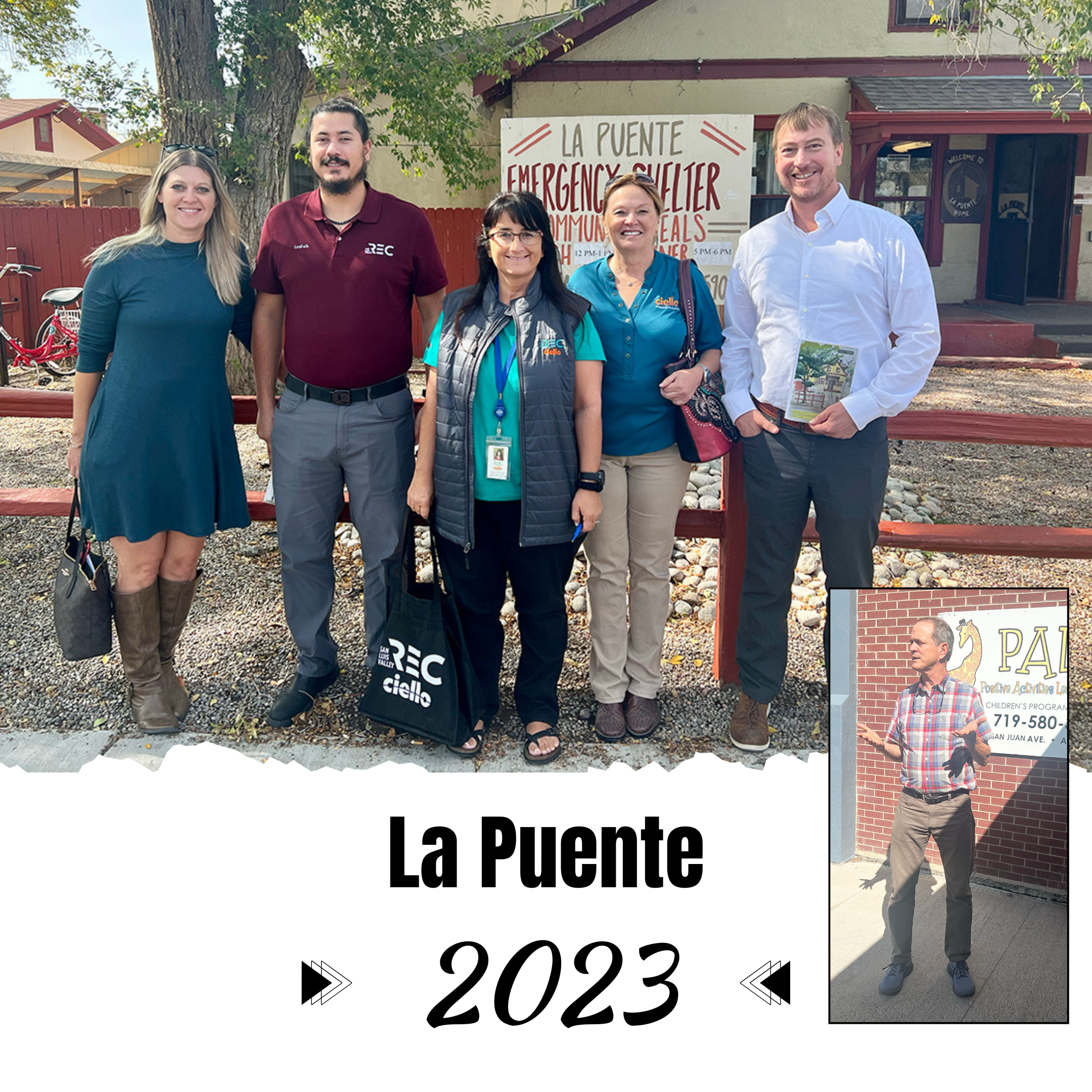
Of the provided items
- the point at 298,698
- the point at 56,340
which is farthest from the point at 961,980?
the point at 56,340

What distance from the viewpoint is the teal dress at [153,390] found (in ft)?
10.8

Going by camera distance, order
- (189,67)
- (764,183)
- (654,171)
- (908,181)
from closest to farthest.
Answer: (189,67) < (654,171) < (764,183) < (908,181)

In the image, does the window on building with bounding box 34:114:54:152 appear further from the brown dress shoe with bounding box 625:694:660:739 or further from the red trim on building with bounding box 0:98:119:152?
the brown dress shoe with bounding box 625:694:660:739

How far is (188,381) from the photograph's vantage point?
11.0 feet

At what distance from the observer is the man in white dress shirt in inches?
123

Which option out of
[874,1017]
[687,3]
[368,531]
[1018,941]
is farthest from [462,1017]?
[687,3]

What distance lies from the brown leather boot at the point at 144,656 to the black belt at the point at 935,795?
103 inches

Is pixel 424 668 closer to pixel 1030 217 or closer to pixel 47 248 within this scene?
pixel 47 248

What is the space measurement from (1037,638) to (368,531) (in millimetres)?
2188

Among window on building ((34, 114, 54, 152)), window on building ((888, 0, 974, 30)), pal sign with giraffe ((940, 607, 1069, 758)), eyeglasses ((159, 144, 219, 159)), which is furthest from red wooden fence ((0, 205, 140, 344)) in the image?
window on building ((34, 114, 54, 152))

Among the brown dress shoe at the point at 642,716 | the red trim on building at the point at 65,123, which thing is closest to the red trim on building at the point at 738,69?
the brown dress shoe at the point at 642,716

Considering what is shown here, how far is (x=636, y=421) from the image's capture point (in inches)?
132

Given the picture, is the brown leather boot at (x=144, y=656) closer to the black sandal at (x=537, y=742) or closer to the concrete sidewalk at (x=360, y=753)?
the concrete sidewalk at (x=360, y=753)

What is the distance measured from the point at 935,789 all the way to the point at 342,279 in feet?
7.75
